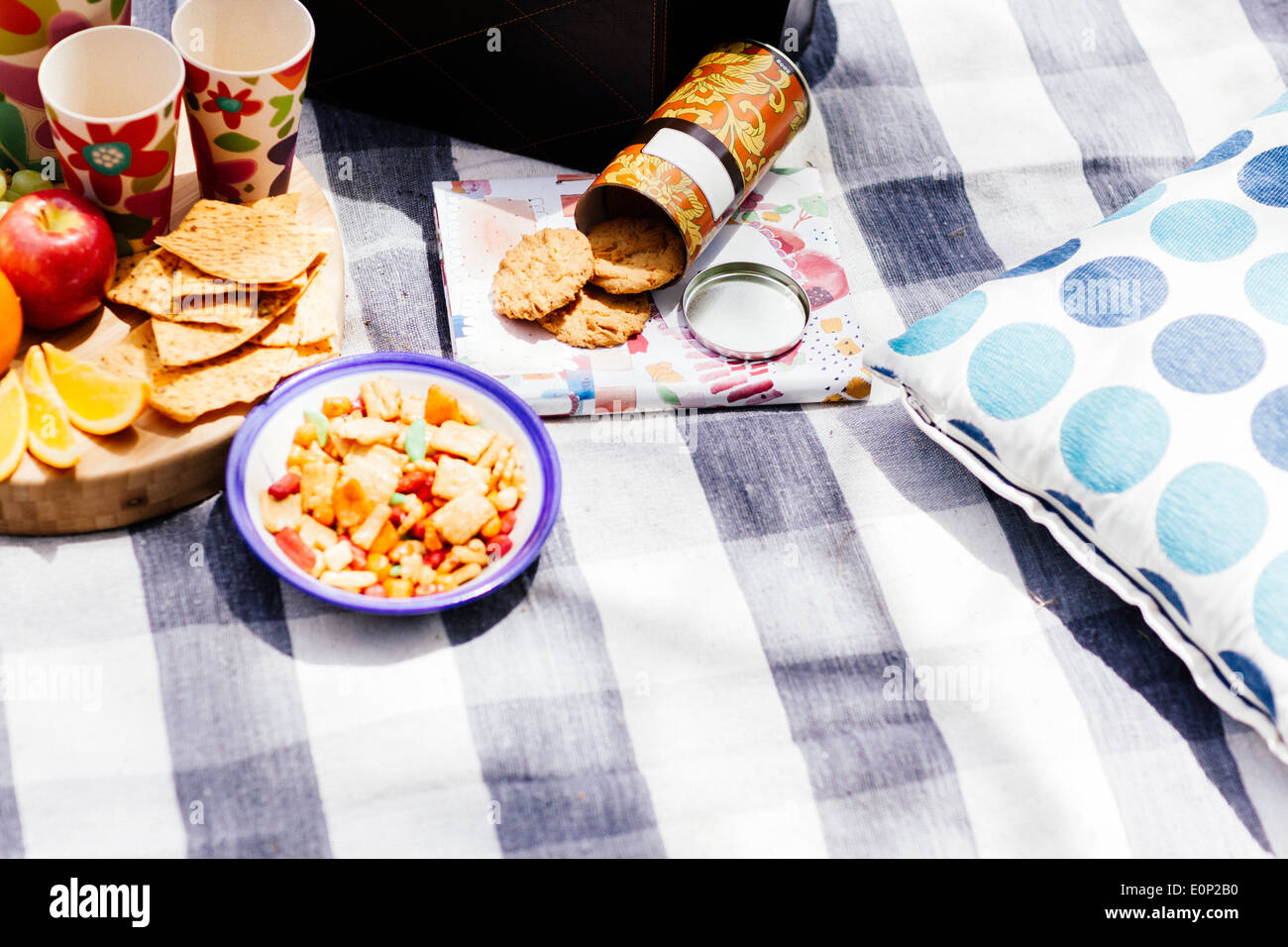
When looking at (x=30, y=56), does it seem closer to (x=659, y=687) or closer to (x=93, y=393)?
(x=93, y=393)

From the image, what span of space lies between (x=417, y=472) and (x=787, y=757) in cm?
41

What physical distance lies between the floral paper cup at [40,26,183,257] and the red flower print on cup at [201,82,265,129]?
34mm

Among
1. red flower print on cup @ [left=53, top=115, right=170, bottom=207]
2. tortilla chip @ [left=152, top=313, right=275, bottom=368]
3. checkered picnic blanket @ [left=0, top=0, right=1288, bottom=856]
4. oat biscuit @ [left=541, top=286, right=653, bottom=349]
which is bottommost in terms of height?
checkered picnic blanket @ [left=0, top=0, right=1288, bottom=856]

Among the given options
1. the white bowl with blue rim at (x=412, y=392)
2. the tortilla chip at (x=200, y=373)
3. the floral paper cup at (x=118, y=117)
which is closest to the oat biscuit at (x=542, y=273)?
the white bowl with blue rim at (x=412, y=392)


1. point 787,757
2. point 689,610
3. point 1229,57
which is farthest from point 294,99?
point 1229,57

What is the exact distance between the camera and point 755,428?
1166 millimetres

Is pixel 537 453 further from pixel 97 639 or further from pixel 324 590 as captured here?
pixel 97 639

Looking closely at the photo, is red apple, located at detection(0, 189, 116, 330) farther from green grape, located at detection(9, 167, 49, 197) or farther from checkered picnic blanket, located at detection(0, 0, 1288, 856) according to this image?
checkered picnic blanket, located at detection(0, 0, 1288, 856)

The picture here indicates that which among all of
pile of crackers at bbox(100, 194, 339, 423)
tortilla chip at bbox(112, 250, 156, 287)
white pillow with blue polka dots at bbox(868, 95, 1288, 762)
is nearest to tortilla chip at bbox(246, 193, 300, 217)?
pile of crackers at bbox(100, 194, 339, 423)

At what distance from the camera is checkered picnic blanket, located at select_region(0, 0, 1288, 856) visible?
90cm

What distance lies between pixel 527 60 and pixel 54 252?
22.6 inches

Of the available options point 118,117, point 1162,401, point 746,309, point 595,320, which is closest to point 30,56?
point 118,117

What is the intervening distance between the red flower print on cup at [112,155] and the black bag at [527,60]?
1.33ft

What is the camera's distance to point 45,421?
95 cm
